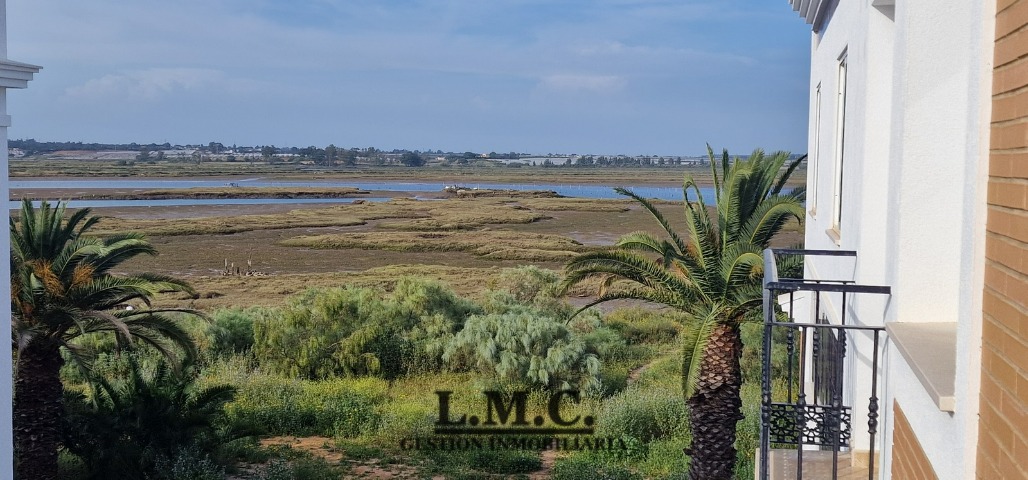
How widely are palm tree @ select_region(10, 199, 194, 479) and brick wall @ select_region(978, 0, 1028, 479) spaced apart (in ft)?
36.6

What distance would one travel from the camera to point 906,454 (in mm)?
3850

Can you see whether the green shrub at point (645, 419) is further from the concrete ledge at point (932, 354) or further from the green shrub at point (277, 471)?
the concrete ledge at point (932, 354)

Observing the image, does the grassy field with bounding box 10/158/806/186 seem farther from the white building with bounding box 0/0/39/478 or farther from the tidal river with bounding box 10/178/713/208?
the white building with bounding box 0/0/39/478

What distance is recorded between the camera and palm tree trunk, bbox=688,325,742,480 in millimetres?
11711

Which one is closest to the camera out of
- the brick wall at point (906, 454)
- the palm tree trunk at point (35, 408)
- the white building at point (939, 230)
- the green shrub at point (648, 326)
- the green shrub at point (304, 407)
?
the white building at point (939, 230)

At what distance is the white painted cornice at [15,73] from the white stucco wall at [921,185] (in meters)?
6.21

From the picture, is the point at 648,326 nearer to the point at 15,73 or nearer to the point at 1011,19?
the point at 15,73

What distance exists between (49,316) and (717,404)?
29.5 feet

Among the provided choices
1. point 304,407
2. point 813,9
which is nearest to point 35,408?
point 304,407

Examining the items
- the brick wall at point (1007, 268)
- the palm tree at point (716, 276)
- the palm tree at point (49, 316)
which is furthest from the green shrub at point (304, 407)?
the brick wall at point (1007, 268)

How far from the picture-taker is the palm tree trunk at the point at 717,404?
38.4 feet

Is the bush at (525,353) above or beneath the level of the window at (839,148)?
beneath

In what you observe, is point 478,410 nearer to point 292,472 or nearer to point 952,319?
point 292,472

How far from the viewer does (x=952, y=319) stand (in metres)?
3.92
